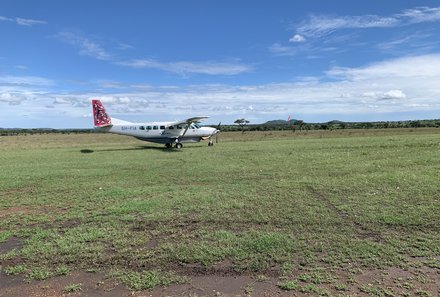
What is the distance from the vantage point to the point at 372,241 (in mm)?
5789

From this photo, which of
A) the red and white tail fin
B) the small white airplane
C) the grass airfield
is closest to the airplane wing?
the small white airplane

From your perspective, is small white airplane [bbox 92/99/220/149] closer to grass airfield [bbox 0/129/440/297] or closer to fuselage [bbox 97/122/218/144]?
fuselage [bbox 97/122/218/144]

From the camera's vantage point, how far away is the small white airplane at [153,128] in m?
31.4

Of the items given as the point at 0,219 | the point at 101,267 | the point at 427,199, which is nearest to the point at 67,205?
the point at 0,219

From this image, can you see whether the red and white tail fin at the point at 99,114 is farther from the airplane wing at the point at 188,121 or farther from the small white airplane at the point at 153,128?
the airplane wing at the point at 188,121

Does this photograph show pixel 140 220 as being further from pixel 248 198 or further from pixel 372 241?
pixel 372 241

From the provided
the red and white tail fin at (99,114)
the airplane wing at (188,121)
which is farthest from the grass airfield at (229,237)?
the red and white tail fin at (99,114)

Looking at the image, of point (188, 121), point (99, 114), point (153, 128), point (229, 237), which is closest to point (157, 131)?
point (153, 128)

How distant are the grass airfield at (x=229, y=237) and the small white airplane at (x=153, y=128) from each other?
20.1 meters

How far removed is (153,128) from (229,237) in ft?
89.2

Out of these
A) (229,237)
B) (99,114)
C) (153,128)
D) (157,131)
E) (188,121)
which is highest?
(99,114)

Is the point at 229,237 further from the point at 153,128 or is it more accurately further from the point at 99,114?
the point at 99,114

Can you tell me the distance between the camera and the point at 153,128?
1275 inches

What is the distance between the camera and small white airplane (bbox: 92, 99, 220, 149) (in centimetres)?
3144
